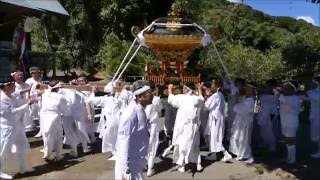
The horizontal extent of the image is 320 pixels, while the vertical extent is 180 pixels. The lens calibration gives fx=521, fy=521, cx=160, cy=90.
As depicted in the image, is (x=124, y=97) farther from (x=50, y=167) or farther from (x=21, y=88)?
(x=21, y=88)

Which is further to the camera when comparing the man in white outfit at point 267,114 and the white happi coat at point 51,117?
the man in white outfit at point 267,114

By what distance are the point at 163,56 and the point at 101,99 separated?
7.71ft

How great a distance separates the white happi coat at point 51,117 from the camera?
9.61m

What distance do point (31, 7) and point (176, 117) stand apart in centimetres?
769

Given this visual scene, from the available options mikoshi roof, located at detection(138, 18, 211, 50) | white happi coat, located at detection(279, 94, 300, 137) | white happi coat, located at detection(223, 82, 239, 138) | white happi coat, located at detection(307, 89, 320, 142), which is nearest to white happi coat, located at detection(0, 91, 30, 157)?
mikoshi roof, located at detection(138, 18, 211, 50)

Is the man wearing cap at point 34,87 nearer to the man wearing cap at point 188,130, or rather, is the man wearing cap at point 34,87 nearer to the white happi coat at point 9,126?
the white happi coat at point 9,126

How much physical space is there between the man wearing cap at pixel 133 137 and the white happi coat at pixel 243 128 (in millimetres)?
4641

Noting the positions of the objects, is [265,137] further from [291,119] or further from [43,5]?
[43,5]

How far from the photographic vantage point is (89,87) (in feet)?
35.3

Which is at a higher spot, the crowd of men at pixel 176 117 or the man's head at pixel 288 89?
the man's head at pixel 288 89

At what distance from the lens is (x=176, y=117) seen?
10.2 m

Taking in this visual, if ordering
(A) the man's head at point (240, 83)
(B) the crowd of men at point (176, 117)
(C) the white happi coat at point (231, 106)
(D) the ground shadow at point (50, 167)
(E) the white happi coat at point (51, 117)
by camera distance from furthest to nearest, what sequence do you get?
(C) the white happi coat at point (231, 106), (A) the man's head at point (240, 83), (E) the white happi coat at point (51, 117), (B) the crowd of men at point (176, 117), (D) the ground shadow at point (50, 167)

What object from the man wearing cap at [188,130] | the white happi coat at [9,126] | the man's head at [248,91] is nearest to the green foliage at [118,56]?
the man's head at [248,91]

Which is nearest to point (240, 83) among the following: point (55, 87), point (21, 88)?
point (55, 87)
